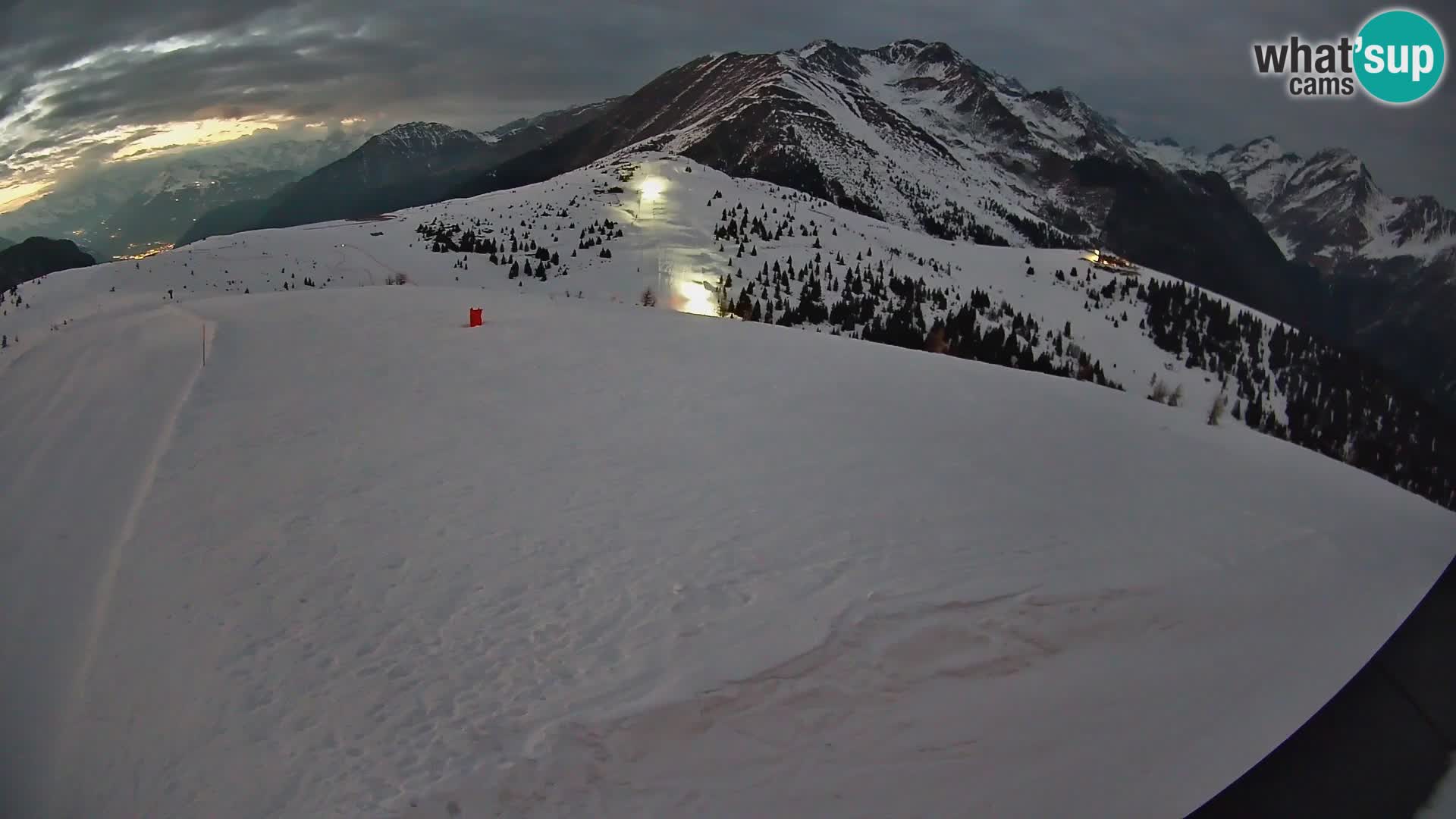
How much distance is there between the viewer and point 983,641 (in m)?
5.73

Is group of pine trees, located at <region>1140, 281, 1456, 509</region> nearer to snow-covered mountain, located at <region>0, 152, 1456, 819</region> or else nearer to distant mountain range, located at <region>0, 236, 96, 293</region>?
snow-covered mountain, located at <region>0, 152, 1456, 819</region>

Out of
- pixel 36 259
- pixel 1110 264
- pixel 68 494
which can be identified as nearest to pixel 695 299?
pixel 68 494

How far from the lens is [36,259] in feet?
339

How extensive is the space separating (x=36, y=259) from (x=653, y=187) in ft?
345

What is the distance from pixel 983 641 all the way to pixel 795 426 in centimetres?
419

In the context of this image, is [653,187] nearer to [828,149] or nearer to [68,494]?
[68,494]

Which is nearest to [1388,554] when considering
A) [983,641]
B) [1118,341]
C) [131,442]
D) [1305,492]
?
[1305,492]

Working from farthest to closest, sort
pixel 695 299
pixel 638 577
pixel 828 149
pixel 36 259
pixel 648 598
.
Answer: pixel 828 149 < pixel 36 259 < pixel 695 299 < pixel 638 577 < pixel 648 598

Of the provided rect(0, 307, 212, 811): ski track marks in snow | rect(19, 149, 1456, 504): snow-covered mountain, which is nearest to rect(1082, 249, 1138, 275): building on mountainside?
rect(19, 149, 1456, 504): snow-covered mountain

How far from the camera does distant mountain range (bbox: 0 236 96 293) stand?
312ft

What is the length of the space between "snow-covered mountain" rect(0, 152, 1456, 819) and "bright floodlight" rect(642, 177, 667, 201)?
114 ft

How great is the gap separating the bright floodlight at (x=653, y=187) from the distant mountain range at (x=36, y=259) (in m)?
85.8

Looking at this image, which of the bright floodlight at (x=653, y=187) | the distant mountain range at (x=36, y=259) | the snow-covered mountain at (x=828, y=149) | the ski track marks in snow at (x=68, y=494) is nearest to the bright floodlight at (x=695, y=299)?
Result: the ski track marks in snow at (x=68, y=494)

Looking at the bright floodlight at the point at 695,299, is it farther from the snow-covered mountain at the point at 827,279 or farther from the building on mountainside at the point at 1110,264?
the building on mountainside at the point at 1110,264
